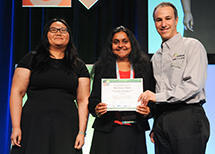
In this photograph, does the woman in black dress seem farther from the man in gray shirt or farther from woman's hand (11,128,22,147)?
the man in gray shirt

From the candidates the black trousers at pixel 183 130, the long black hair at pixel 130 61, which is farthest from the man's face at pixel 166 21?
the black trousers at pixel 183 130

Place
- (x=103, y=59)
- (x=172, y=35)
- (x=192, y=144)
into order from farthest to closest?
1. (x=103, y=59)
2. (x=172, y=35)
3. (x=192, y=144)

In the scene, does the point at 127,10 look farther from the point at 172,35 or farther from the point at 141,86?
the point at 141,86

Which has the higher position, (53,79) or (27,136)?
(53,79)

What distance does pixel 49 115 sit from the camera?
73.8 inches

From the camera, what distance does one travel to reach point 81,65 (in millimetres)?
2129

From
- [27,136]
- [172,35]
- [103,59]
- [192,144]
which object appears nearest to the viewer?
[192,144]

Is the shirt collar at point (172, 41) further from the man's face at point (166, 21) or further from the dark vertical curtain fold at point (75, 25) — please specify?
the dark vertical curtain fold at point (75, 25)

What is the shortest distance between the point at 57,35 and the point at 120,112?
0.86 m

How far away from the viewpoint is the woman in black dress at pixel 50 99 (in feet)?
6.05

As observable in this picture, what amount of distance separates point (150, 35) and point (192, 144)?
1.85 m

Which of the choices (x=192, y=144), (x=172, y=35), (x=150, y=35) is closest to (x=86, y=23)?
(x=150, y=35)

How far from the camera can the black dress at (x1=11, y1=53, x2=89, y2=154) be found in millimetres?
1835

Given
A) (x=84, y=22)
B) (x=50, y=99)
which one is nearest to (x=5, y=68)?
(x=84, y=22)
